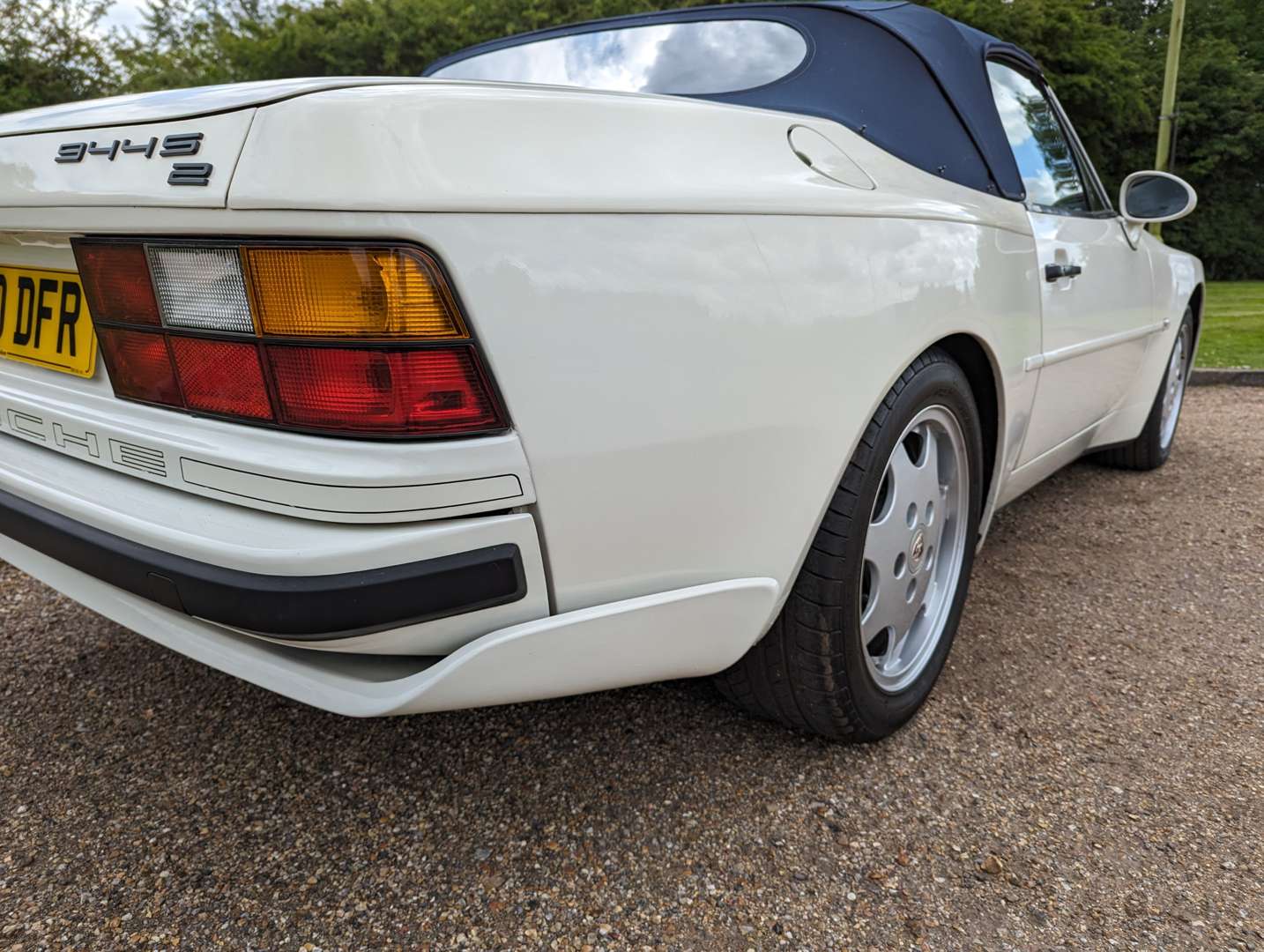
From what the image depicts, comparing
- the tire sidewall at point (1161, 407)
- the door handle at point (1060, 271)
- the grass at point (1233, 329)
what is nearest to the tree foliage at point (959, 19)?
the grass at point (1233, 329)

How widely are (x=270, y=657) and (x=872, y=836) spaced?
1070 millimetres

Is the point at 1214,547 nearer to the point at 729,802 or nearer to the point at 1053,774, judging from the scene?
the point at 1053,774

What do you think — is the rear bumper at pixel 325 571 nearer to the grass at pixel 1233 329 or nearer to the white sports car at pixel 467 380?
the white sports car at pixel 467 380

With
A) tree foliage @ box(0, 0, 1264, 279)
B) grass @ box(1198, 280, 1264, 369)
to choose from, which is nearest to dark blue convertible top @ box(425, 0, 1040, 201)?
grass @ box(1198, 280, 1264, 369)

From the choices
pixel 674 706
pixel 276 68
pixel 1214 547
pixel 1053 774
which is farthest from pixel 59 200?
pixel 276 68

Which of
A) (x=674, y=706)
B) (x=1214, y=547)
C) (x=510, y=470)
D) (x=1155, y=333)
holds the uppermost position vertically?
(x=510, y=470)

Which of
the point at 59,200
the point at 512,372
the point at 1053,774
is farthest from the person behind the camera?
the point at 1053,774

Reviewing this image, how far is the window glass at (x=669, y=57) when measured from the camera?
7.06 ft

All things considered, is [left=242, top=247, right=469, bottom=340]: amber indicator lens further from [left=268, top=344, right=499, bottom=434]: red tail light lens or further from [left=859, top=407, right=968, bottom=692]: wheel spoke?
[left=859, top=407, right=968, bottom=692]: wheel spoke

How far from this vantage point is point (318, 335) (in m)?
1.18

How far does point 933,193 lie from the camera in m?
1.86

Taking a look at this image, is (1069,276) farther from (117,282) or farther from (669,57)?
(117,282)

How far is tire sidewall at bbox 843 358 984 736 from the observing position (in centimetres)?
165

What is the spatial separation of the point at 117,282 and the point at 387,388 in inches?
18.7
